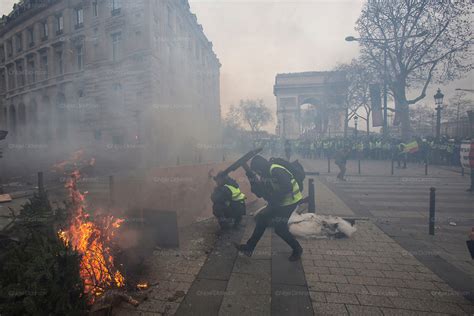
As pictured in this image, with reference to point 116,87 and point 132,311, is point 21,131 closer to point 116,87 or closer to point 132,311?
point 116,87

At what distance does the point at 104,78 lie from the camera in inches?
591

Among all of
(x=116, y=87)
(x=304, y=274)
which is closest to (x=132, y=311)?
(x=304, y=274)

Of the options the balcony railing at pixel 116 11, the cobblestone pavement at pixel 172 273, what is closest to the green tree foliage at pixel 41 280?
the cobblestone pavement at pixel 172 273

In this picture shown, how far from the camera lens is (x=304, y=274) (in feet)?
11.1

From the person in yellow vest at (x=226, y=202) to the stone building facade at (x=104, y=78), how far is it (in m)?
9.61

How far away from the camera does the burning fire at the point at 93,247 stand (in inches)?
105

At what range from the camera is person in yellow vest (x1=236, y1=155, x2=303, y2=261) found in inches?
141

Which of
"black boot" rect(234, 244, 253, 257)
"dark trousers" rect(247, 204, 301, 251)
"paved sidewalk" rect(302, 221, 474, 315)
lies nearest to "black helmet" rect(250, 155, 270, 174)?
"dark trousers" rect(247, 204, 301, 251)

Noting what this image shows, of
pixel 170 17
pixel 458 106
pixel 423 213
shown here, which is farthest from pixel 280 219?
pixel 458 106

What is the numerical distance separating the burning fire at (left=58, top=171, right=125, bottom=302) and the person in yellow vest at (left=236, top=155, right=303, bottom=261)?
6.04ft

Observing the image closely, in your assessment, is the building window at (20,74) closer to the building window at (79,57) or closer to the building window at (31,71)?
the building window at (31,71)

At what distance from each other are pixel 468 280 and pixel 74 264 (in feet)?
14.6

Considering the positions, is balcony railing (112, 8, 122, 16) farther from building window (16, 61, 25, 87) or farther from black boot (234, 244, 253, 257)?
building window (16, 61, 25, 87)

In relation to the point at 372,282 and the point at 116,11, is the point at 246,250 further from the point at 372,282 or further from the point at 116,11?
the point at 116,11
